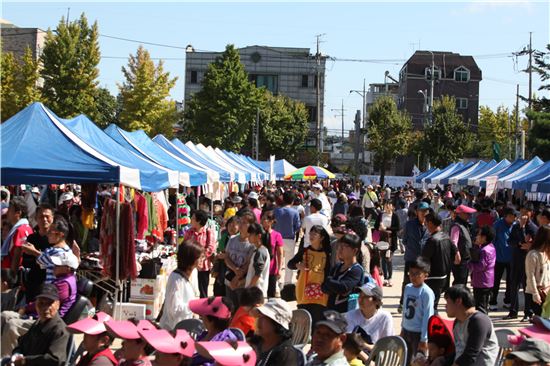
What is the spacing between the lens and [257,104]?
5794cm

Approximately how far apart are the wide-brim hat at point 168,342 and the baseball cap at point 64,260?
10.0 feet

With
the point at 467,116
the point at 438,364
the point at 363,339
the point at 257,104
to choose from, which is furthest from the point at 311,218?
the point at 467,116

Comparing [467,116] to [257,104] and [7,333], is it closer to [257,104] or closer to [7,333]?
[257,104]

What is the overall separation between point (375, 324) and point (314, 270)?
6.46 ft

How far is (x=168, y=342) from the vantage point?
5742 millimetres

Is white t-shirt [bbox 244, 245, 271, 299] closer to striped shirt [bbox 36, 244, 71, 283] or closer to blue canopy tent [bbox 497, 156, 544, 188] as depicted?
striped shirt [bbox 36, 244, 71, 283]

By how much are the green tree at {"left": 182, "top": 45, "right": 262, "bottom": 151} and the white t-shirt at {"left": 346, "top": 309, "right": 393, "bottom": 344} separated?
48.6 meters

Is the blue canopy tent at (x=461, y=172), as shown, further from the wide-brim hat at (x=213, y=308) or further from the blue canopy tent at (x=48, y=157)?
the wide-brim hat at (x=213, y=308)

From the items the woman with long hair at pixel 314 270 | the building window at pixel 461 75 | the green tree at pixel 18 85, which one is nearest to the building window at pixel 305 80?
the building window at pixel 461 75

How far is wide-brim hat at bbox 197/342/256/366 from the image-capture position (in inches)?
208

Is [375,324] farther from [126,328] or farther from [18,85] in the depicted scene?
[18,85]

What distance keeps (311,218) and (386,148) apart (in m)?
57.5

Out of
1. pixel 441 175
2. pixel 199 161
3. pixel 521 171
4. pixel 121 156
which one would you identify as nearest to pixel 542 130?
pixel 441 175

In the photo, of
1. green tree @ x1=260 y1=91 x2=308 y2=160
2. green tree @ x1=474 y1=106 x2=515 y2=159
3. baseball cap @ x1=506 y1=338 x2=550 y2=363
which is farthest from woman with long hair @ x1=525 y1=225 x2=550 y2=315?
green tree @ x1=474 y1=106 x2=515 y2=159
